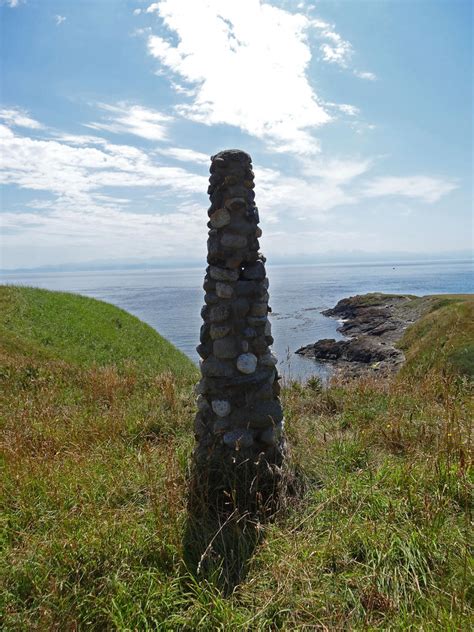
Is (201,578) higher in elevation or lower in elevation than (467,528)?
lower

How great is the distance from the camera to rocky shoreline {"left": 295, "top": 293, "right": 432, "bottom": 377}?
3159 centimetres

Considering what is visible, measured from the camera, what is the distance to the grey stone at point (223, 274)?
482 centimetres

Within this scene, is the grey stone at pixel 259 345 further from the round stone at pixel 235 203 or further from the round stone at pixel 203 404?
the round stone at pixel 235 203

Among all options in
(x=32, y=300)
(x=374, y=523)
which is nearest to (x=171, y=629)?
(x=374, y=523)

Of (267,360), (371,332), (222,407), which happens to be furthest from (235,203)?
(371,332)

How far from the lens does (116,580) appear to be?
10.9 feet

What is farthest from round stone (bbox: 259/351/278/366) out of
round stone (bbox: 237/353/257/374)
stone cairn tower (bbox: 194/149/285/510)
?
round stone (bbox: 237/353/257/374)

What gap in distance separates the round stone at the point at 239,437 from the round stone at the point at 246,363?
693 millimetres

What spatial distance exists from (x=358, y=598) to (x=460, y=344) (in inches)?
690

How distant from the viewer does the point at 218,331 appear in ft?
15.7

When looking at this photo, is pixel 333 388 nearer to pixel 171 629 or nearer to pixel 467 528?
pixel 467 528

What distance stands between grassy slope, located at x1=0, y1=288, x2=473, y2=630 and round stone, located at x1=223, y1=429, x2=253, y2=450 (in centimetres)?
66

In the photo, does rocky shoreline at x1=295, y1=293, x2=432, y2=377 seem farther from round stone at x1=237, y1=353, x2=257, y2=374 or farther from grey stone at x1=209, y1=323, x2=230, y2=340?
grey stone at x1=209, y1=323, x2=230, y2=340

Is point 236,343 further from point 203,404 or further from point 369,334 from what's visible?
point 369,334
